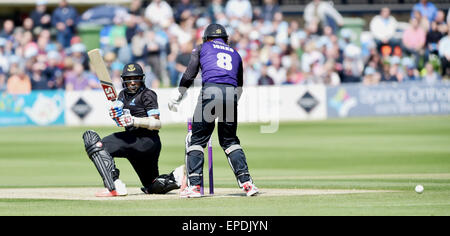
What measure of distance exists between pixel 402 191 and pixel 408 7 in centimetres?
2113

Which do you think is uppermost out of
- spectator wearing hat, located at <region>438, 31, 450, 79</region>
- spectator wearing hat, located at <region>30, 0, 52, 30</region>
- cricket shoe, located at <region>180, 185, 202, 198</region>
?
spectator wearing hat, located at <region>30, 0, 52, 30</region>

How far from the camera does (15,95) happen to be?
83.3 ft

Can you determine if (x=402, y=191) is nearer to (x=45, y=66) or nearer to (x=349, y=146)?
(x=349, y=146)

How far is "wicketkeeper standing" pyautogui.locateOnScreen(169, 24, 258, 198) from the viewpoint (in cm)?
1031

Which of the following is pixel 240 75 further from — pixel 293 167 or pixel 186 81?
pixel 293 167

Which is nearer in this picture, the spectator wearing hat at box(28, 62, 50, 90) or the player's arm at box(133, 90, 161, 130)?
the player's arm at box(133, 90, 161, 130)

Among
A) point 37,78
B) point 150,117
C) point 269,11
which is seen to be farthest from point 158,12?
point 150,117

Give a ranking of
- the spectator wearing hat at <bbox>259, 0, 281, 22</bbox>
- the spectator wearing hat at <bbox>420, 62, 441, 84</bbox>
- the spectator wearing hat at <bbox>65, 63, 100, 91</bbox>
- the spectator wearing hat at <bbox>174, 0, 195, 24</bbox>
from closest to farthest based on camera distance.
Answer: the spectator wearing hat at <bbox>65, 63, 100, 91</bbox> → the spectator wearing hat at <bbox>420, 62, 441, 84</bbox> → the spectator wearing hat at <bbox>174, 0, 195, 24</bbox> → the spectator wearing hat at <bbox>259, 0, 281, 22</bbox>

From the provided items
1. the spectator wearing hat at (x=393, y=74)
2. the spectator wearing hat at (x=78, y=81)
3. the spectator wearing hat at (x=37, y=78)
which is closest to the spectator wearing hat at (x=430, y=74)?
the spectator wearing hat at (x=393, y=74)

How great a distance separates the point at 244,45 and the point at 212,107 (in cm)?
1686

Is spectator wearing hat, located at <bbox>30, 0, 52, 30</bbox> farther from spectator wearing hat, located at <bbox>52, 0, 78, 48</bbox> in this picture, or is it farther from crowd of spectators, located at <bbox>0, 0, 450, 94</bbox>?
spectator wearing hat, located at <bbox>52, 0, 78, 48</bbox>

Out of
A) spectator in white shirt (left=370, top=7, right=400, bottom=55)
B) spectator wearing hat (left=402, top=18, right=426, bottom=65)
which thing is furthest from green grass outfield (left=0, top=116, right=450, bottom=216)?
spectator in white shirt (left=370, top=7, right=400, bottom=55)

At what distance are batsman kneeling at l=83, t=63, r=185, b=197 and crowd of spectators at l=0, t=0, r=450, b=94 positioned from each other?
14343 millimetres
